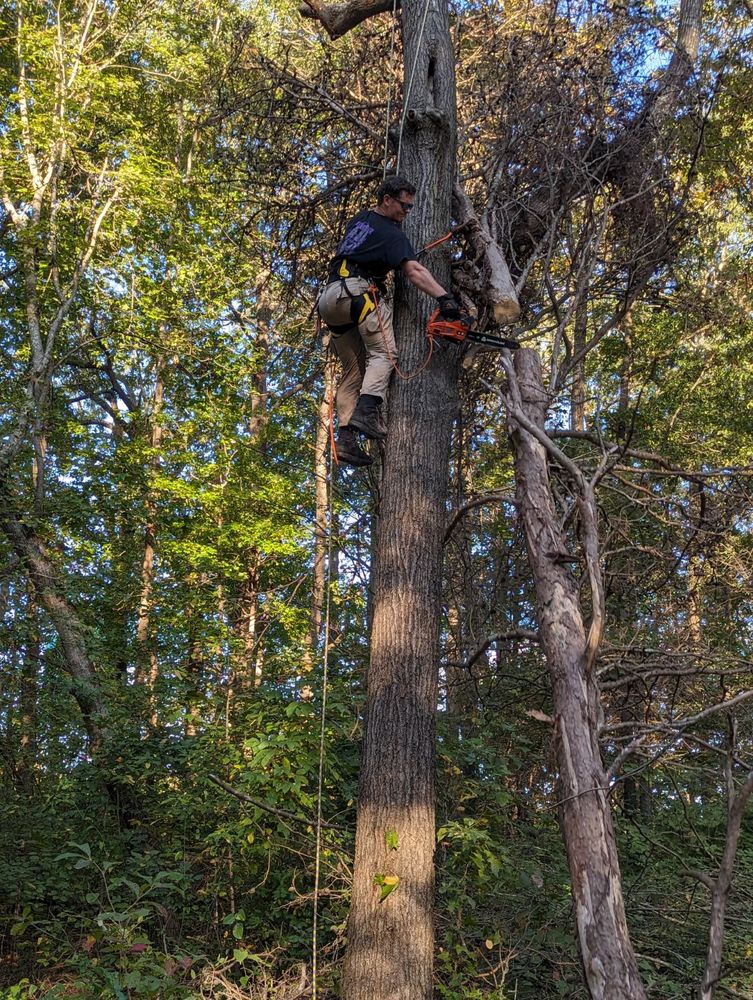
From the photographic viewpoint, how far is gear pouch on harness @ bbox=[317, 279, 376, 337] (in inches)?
162

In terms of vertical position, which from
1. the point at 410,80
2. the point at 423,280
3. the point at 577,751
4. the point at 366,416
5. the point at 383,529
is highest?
the point at 410,80

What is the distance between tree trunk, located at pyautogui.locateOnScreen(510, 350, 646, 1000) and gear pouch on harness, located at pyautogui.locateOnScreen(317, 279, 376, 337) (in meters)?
1.02

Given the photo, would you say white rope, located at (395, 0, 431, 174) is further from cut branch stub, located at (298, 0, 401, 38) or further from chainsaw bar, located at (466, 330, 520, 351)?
chainsaw bar, located at (466, 330, 520, 351)

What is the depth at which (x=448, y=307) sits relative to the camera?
4.05 meters

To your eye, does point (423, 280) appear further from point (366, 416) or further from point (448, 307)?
point (366, 416)

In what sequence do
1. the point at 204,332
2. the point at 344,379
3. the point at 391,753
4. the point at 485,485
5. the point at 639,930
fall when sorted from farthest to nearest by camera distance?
the point at 204,332, the point at 485,485, the point at 639,930, the point at 344,379, the point at 391,753

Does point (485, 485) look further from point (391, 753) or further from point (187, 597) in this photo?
point (391, 753)

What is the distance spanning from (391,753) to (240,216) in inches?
414

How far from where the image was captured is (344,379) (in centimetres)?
460

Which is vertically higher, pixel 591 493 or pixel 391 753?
pixel 591 493

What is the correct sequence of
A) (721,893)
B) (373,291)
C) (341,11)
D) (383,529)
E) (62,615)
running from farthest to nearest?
(62,615) < (341,11) < (373,291) < (383,529) < (721,893)

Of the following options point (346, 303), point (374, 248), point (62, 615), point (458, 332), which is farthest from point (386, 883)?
point (62, 615)

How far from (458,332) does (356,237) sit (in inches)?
30.2

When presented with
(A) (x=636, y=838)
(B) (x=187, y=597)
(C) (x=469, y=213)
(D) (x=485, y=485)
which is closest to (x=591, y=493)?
(C) (x=469, y=213)
